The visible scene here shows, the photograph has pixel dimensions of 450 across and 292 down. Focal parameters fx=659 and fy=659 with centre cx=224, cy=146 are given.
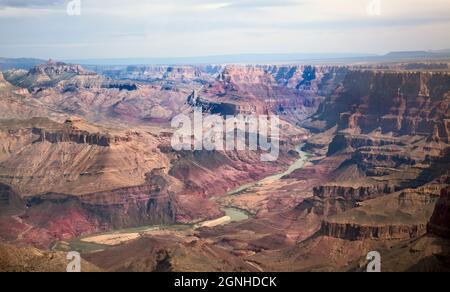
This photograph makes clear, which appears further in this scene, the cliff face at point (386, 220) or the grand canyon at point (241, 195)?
the cliff face at point (386, 220)

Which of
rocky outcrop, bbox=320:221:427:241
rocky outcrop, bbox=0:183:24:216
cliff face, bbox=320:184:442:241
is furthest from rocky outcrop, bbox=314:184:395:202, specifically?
rocky outcrop, bbox=0:183:24:216

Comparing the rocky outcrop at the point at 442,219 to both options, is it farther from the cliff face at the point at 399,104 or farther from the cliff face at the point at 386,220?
the cliff face at the point at 399,104

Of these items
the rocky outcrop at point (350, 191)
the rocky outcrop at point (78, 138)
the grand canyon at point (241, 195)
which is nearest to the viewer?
the grand canyon at point (241, 195)

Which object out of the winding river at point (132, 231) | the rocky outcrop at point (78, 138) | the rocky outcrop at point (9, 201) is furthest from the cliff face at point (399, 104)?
the rocky outcrop at point (9, 201)

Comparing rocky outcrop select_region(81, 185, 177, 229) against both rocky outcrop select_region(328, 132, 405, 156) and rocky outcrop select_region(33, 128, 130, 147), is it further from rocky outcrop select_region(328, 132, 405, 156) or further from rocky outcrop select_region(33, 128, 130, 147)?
rocky outcrop select_region(328, 132, 405, 156)

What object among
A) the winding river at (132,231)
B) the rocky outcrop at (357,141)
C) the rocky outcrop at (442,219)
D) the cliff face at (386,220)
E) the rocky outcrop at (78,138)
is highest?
the rocky outcrop at (442,219)

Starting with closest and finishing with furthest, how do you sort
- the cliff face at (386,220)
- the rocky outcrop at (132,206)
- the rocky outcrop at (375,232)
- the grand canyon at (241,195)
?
the grand canyon at (241,195)
the rocky outcrop at (375,232)
the cliff face at (386,220)
the rocky outcrop at (132,206)
